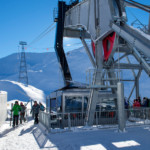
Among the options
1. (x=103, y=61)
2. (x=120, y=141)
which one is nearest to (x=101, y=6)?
(x=103, y=61)

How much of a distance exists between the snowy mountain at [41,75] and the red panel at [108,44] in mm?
39500

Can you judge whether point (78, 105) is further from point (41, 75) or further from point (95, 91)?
point (41, 75)

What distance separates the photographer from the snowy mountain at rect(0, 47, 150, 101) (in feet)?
196

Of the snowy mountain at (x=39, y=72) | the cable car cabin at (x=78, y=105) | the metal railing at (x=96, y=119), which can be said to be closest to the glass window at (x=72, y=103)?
the cable car cabin at (x=78, y=105)

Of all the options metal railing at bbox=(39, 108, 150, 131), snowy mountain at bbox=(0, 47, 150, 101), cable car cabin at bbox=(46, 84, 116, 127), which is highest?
snowy mountain at bbox=(0, 47, 150, 101)

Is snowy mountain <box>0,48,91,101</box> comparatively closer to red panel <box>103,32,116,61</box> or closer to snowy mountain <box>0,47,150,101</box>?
snowy mountain <box>0,47,150,101</box>

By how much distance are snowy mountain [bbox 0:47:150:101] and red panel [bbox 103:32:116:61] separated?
39.5m

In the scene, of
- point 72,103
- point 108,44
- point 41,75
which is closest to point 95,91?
point 72,103

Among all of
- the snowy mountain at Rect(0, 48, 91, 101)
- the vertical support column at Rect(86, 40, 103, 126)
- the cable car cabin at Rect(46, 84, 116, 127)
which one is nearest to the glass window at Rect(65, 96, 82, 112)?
the cable car cabin at Rect(46, 84, 116, 127)

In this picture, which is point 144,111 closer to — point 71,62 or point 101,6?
point 101,6

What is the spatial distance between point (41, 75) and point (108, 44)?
76.3 m

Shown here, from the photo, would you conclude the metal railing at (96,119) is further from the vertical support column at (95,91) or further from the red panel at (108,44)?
the red panel at (108,44)

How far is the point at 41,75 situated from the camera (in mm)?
89250

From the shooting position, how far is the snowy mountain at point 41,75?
59.9 metres
